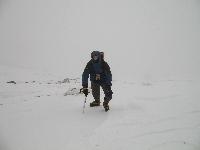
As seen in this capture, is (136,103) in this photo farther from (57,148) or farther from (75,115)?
(57,148)

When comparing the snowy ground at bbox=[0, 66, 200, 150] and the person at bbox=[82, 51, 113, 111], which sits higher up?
the person at bbox=[82, 51, 113, 111]

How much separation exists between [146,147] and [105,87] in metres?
3.43

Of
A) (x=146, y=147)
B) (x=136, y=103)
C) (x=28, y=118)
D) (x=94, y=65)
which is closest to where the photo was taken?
(x=146, y=147)

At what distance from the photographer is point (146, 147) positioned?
5730 mm

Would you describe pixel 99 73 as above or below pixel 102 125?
above

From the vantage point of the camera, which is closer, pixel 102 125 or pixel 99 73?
pixel 102 125

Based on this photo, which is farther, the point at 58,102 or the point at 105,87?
the point at 58,102

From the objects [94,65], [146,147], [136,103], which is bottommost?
[146,147]

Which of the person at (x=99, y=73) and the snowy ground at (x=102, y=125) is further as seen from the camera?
the person at (x=99, y=73)

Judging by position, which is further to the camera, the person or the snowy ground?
the person

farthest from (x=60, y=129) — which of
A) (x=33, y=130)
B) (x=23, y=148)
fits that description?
(x=23, y=148)

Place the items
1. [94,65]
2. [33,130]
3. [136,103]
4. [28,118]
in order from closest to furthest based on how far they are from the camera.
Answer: [33,130] < [28,118] < [94,65] < [136,103]

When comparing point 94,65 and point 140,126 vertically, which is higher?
point 94,65

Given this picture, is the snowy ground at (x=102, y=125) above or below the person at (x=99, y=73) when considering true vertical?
below
